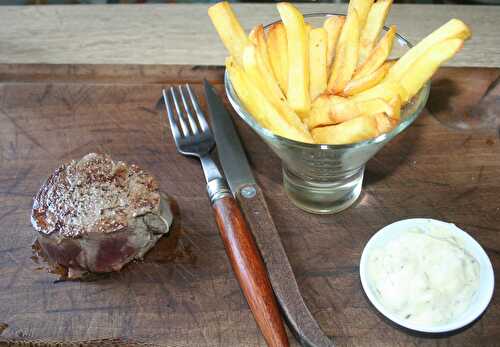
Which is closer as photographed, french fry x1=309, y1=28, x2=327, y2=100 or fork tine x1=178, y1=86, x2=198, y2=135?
french fry x1=309, y1=28, x2=327, y2=100

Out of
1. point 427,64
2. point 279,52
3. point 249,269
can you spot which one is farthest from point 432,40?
point 249,269

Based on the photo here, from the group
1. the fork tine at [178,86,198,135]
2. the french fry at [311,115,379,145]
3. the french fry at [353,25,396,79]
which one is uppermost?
the french fry at [353,25,396,79]

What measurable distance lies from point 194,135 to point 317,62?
0.71m

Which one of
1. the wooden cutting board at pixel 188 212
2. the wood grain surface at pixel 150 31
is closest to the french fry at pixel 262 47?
the wooden cutting board at pixel 188 212

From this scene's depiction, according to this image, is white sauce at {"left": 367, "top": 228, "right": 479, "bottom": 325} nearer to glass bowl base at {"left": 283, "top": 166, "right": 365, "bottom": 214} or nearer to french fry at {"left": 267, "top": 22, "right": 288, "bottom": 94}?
glass bowl base at {"left": 283, "top": 166, "right": 365, "bottom": 214}

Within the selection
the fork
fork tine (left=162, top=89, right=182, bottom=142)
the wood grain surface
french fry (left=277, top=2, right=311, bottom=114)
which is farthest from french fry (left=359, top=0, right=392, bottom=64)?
the wood grain surface

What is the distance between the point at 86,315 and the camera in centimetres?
186

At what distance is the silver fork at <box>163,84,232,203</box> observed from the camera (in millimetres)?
2191

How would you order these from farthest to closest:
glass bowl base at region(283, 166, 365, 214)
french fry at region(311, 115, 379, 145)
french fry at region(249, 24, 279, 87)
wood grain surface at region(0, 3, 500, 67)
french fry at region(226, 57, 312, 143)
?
wood grain surface at region(0, 3, 500, 67) < glass bowl base at region(283, 166, 365, 214) < french fry at region(249, 24, 279, 87) < french fry at region(226, 57, 312, 143) < french fry at region(311, 115, 379, 145)

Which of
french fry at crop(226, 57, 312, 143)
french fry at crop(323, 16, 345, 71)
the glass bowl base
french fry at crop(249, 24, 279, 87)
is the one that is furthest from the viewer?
the glass bowl base

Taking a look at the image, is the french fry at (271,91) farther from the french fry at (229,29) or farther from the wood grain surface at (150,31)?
the wood grain surface at (150,31)

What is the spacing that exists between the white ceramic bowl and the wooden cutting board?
0.08 m

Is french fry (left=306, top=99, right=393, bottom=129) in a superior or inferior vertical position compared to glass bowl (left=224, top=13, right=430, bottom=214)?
superior

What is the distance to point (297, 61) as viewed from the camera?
5.85ft
